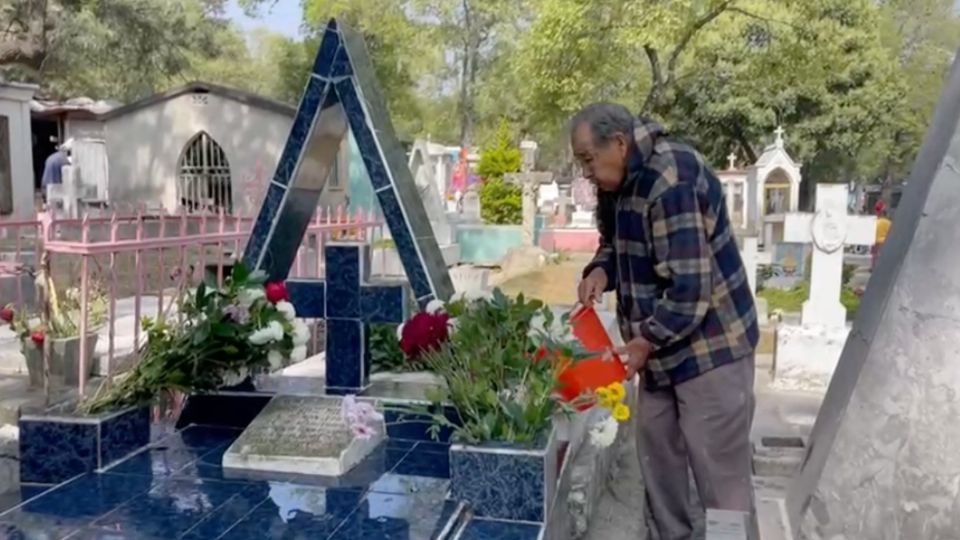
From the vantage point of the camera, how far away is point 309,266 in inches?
297

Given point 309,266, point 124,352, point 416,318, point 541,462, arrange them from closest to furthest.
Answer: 1. point 541,462
2. point 416,318
3. point 124,352
4. point 309,266

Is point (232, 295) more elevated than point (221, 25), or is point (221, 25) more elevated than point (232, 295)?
point (221, 25)

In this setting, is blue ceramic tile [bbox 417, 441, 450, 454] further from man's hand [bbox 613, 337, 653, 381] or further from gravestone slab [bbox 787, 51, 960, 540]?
gravestone slab [bbox 787, 51, 960, 540]

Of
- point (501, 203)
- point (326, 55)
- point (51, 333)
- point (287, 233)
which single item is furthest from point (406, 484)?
point (501, 203)

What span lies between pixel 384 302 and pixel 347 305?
0.15 metres

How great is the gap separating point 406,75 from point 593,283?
25477mm

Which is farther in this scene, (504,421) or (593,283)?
(593,283)

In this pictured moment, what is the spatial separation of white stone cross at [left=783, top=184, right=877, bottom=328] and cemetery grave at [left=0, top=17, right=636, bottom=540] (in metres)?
3.34

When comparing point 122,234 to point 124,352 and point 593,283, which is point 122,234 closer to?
point 124,352

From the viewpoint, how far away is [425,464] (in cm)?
297

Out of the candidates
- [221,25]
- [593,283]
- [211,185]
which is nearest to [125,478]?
[593,283]

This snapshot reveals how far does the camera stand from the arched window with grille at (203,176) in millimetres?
16359

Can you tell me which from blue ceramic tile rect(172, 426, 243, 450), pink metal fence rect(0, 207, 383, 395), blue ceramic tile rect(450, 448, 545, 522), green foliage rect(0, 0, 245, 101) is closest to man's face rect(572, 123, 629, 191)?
blue ceramic tile rect(450, 448, 545, 522)

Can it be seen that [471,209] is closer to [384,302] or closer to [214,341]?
[384,302]
